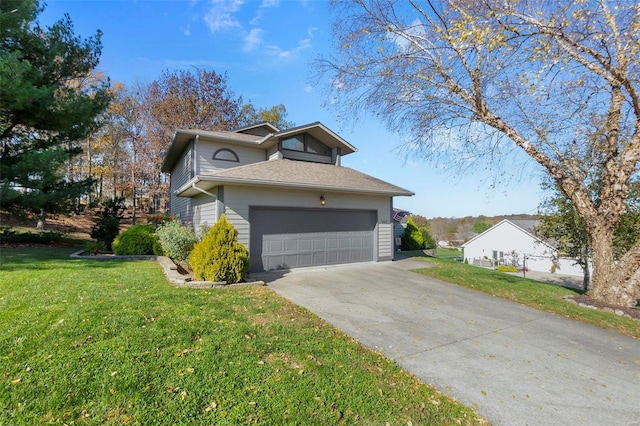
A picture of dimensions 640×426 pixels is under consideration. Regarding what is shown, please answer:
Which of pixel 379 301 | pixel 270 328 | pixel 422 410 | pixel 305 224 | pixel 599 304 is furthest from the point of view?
pixel 305 224

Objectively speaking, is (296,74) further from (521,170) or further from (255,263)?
(521,170)

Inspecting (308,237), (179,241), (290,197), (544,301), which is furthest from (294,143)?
(544,301)

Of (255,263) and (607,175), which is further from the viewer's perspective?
(255,263)

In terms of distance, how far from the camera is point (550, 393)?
10.0 feet

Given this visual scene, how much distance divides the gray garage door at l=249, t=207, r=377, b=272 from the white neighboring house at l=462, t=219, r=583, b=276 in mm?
23829

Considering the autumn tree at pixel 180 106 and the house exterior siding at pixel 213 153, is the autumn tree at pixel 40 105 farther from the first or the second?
the autumn tree at pixel 180 106

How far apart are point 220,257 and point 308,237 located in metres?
3.42

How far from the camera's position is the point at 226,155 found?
11961 millimetres

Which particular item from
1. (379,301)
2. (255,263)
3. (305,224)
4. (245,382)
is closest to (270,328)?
(245,382)

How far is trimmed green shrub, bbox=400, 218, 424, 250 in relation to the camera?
15.8 m

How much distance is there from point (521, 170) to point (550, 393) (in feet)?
22.7

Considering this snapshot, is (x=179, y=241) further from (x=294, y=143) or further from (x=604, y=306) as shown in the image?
(x=604, y=306)

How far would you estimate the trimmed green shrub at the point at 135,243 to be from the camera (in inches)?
392

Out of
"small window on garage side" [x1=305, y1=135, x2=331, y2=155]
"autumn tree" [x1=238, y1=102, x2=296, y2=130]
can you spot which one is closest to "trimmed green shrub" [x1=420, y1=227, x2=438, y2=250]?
"small window on garage side" [x1=305, y1=135, x2=331, y2=155]
